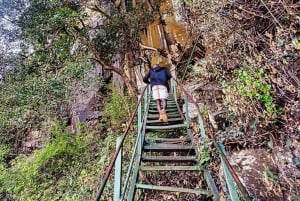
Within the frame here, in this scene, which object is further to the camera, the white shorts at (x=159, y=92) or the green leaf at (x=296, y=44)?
the white shorts at (x=159, y=92)

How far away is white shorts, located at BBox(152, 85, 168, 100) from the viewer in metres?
5.74

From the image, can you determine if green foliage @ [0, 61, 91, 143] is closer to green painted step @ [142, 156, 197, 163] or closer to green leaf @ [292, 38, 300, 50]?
green painted step @ [142, 156, 197, 163]

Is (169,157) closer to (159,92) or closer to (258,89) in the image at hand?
(258,89)

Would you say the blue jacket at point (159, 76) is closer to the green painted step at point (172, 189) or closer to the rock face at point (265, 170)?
the rock face at point (265, 170)

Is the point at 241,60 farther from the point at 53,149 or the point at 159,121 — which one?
the point at 53,149

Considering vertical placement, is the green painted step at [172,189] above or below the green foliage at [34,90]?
below

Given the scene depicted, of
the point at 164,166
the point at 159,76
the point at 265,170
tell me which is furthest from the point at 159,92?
the point at 265,170

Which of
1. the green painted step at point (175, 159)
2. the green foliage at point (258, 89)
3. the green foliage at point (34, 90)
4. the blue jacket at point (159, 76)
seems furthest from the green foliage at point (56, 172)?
the green foliage at point (258, 89)

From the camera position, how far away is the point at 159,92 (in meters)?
5.79

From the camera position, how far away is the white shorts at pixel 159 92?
226 inches

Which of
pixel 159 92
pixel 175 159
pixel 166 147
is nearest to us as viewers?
pixel 175 159

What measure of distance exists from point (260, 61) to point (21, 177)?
7610 mm

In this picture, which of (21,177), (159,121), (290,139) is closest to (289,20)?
(290,139)

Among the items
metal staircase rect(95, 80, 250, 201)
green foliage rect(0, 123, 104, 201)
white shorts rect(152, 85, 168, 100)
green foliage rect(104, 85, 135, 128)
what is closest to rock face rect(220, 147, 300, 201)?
metal staircase rect(95, 80, 250, 201)
